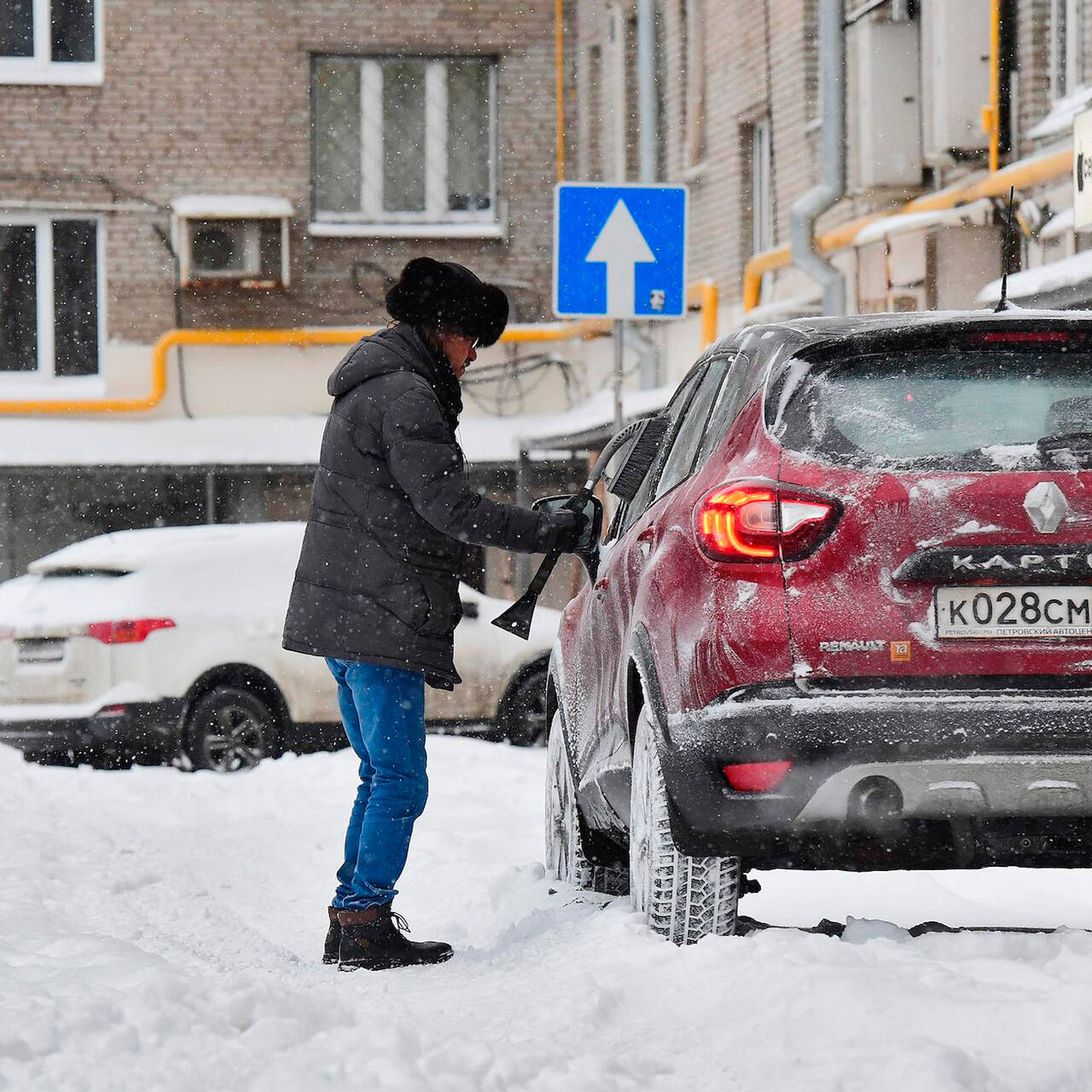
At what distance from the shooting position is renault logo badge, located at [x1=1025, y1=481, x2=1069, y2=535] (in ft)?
14.5

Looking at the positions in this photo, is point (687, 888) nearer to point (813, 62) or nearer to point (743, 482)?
point (743, 482)

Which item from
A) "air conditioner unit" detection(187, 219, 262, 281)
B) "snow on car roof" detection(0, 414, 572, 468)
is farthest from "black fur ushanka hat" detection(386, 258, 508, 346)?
"air conditioner unit" detection(187, 219, 262, 281)

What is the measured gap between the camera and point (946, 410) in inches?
181

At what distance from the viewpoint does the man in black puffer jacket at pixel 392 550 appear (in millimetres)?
5559

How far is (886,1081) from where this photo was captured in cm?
368

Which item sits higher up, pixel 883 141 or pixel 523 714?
pixel 883 141

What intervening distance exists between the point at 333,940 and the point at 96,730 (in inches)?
251

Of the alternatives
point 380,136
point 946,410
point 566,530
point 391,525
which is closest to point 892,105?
point 380,136

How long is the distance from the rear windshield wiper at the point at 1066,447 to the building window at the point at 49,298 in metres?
19.3

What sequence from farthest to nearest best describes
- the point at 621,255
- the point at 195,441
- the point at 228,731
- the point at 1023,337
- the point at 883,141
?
the point at 195,441
the point at 883,141
the point at 228,731
the point at 621,255
the point at 1023,337

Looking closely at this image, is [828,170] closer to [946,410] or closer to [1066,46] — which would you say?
[1066,46]

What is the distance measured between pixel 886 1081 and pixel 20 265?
67.4 feet

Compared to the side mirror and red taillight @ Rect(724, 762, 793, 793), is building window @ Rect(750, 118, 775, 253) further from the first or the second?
red taillight @ Rect(724, 762, 793, 793)

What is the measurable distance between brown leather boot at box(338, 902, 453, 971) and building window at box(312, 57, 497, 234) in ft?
58.7
